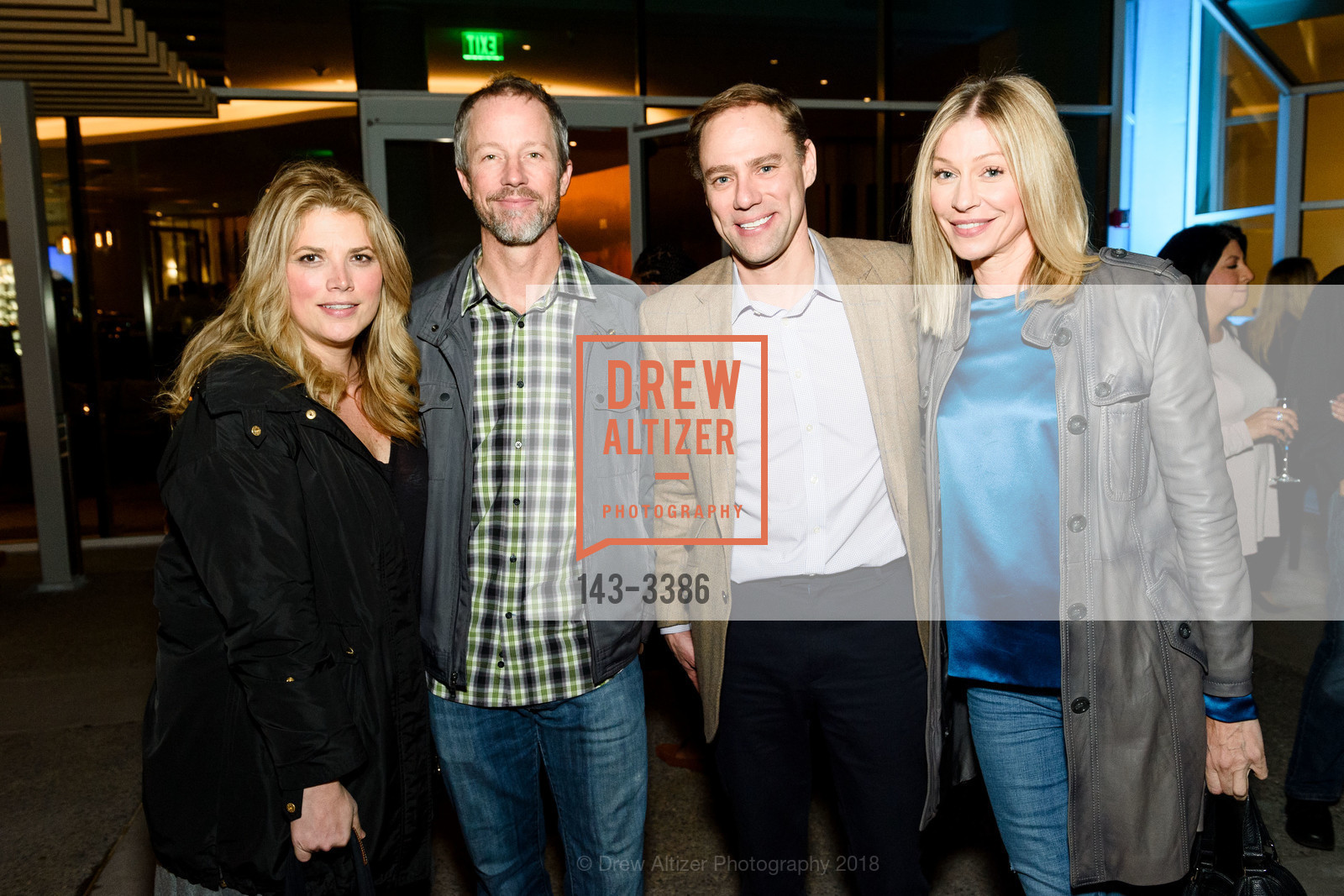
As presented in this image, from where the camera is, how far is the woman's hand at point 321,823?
5.72ft

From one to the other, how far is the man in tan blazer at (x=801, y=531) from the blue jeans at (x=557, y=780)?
24 cm

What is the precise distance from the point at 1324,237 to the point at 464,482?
8.86m

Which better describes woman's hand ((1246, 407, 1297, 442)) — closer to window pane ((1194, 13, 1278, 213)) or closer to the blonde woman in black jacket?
the blonde woman in black jacket

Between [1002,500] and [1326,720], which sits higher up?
[1002,500]

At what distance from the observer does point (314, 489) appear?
1.82m

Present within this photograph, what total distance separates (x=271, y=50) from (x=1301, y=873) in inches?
326

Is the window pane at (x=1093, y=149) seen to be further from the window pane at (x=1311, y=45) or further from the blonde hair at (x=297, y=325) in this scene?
the blonde hair at (x=297, y=325)

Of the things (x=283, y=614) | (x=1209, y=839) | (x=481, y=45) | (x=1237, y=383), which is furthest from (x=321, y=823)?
(x=481, y=45)

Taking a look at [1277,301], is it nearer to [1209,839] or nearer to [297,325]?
[1209,839]

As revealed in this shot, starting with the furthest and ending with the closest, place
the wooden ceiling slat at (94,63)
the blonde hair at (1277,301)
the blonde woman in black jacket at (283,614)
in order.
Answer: the blonde hair at (1277,301) → the wooden ceiling slat at (94,63) → the blonde woman in black jacket at (283,614)

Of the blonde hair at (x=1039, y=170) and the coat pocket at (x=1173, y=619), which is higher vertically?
the blonde hair at (x=1039, y=170)

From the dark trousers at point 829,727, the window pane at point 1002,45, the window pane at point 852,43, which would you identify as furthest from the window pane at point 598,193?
the dark trousers at point 829,727

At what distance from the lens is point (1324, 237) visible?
807 centimetres

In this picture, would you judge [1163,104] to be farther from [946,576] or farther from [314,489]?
[314,489]
